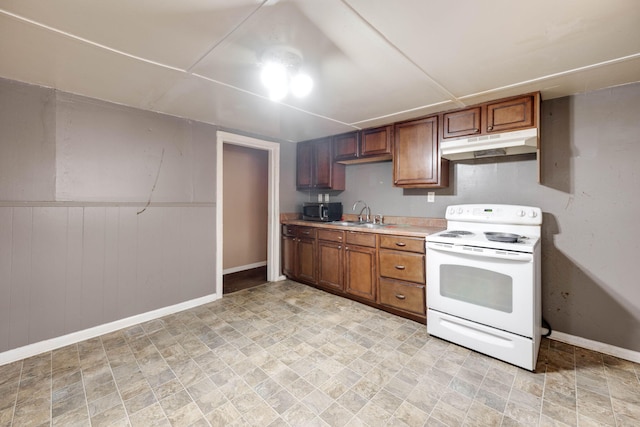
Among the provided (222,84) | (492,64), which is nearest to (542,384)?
(492,64)

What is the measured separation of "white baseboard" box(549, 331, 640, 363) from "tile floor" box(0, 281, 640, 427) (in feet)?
0.28

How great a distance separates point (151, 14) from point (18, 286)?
7.62 feet

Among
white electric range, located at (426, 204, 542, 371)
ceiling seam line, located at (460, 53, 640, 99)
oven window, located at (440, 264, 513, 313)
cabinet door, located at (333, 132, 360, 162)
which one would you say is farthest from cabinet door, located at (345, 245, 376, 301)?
ceiling seam line, located at (460, 53, 640, 99)

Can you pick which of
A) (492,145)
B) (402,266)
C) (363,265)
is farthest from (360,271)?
(492,145)

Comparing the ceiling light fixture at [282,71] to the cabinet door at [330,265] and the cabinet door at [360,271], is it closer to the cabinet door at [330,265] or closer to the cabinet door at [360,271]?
the cabinet door at [360,271]

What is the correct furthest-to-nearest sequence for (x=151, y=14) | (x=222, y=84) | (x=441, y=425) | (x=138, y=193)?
(x=138, y=193) → (x=222, y=84) → (x=441, y=425) → (x=151, y=14)

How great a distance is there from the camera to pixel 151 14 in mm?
1373

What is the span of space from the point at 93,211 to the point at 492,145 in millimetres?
3657

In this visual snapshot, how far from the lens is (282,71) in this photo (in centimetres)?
179

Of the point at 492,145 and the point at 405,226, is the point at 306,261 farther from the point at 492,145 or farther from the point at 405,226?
the point at 492,145

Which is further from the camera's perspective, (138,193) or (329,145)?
(329,145)

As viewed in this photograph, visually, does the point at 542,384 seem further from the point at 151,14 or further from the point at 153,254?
the point at 153,254

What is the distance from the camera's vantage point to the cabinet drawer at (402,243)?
8.83 feet

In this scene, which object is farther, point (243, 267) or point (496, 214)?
point (243, 267)
